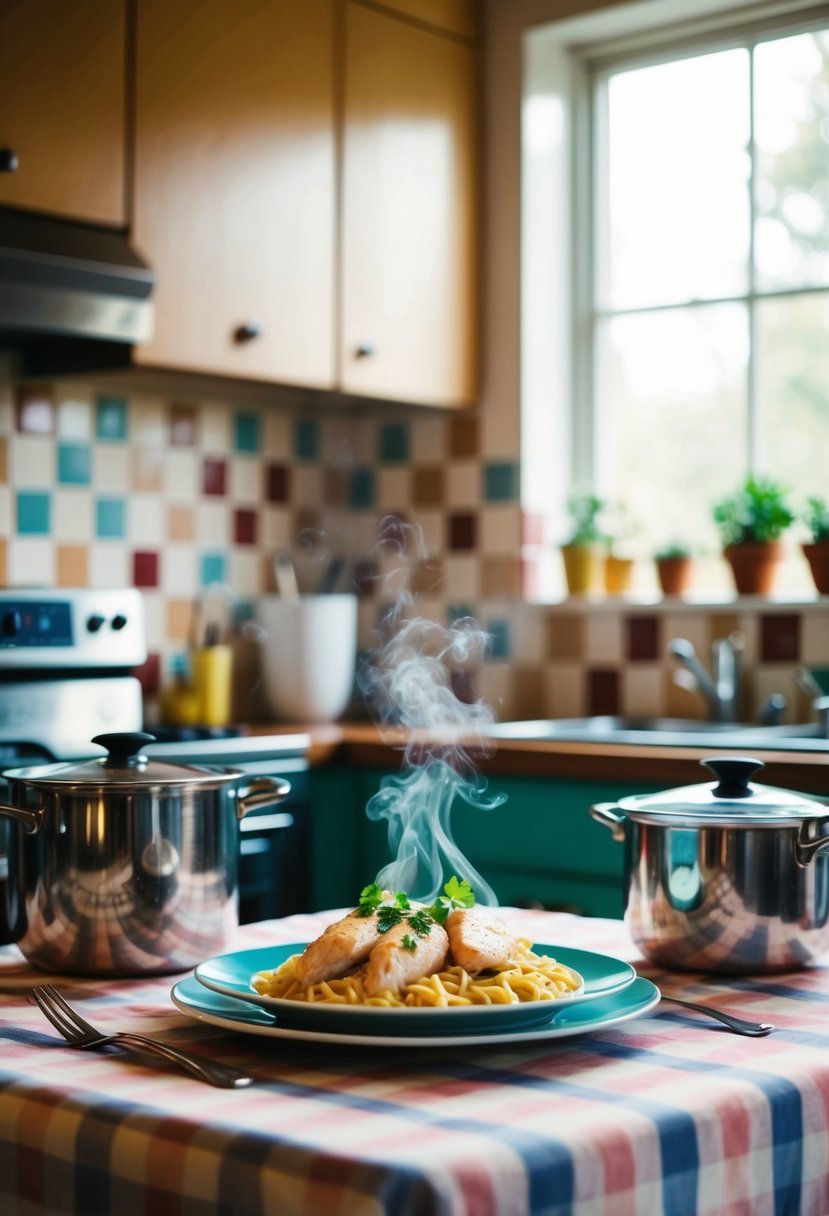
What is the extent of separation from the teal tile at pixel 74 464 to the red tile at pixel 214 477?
330mm

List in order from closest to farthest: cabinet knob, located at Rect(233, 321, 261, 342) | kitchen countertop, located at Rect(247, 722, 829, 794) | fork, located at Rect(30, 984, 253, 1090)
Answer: fork, located at Rect(30, 984, 253, 1090) → kitchen countertop, located at Rect(247, 722, 829, 794) → cabinet knob, located at Rect(233, 321, 261, 342)

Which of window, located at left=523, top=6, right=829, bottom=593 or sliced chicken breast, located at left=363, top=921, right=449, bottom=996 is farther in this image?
window, located at left=523, top=6, right=829, bottom=593

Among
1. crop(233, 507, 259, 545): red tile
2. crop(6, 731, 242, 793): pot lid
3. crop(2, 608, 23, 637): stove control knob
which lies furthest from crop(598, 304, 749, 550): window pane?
crop(6, 731, 242, 793): pot lid

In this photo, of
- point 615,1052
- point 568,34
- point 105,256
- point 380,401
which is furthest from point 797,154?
point 615,1052

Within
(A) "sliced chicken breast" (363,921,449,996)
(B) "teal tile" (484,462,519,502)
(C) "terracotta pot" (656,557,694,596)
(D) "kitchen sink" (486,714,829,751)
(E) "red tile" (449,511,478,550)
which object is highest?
(B) "teal tile" (484,462,519,502)

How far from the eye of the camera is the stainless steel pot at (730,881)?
1.27m

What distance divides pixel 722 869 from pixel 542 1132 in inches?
17.9

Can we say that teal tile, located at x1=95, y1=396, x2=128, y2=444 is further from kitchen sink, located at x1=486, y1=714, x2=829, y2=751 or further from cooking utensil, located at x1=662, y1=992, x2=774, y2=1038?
cooking utensil, located at x1=662, y1=992, x2=774, y2=1038

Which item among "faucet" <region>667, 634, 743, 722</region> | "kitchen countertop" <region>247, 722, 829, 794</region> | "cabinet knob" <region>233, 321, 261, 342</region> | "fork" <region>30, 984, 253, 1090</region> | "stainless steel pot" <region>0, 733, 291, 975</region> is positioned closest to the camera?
"fork" <region>30, 984, 253, 1090</region>

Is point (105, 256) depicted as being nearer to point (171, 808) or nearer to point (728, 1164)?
point (171, 808)

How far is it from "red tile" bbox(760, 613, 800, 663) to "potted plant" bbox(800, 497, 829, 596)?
0.28 feet

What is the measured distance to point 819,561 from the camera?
10.2 feet

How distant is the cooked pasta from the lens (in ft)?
3.50

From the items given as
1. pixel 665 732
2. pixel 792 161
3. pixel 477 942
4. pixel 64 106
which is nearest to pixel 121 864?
pixel 477 942
